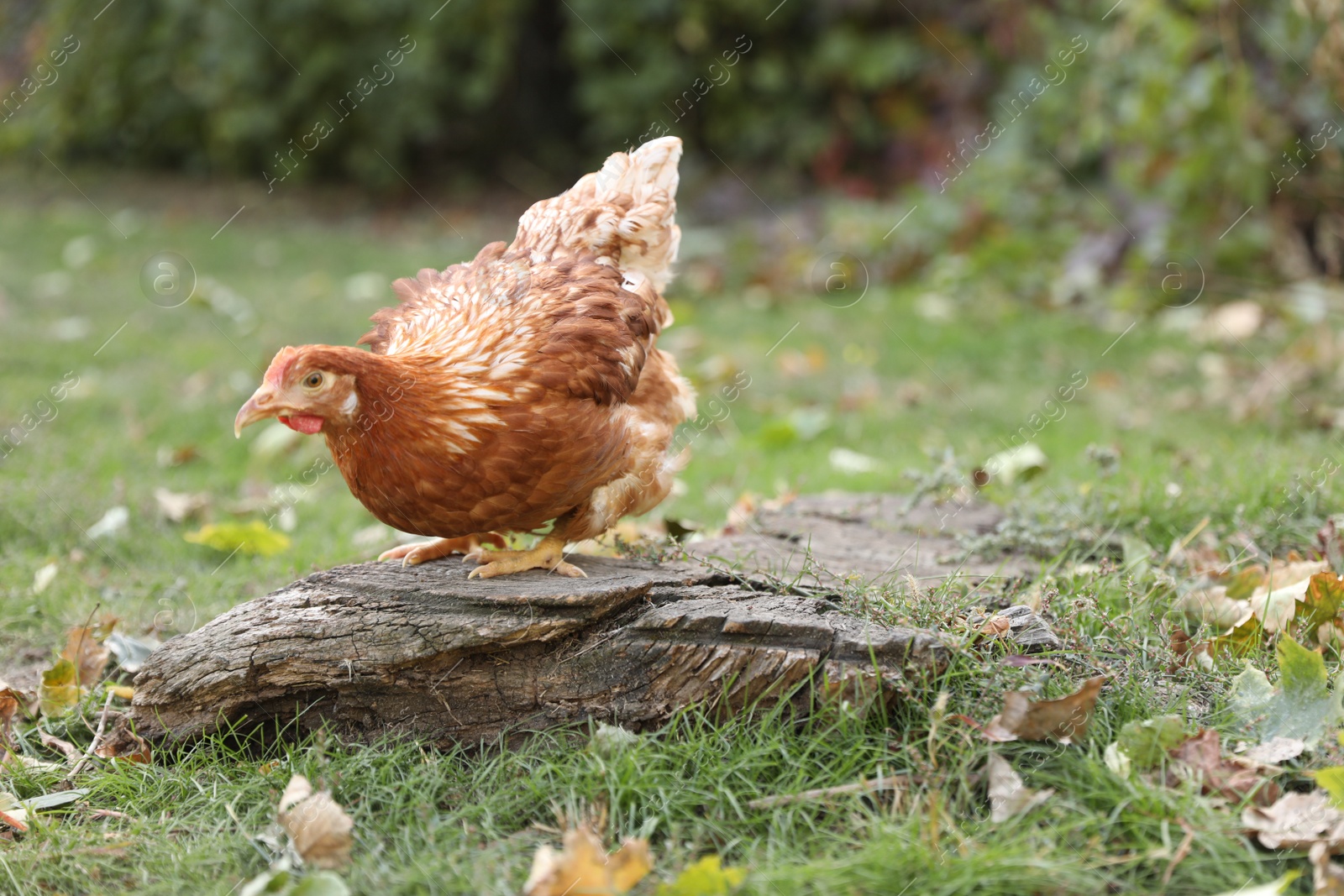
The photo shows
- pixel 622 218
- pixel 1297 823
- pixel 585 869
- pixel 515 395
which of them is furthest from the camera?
pixel 622 218

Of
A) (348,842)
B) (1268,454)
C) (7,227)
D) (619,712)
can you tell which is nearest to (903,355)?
(1268,454)

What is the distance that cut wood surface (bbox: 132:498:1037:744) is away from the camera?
100 inches

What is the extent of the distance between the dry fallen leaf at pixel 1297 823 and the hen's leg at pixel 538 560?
1470 mm

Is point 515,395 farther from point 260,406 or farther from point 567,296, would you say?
point 260,406

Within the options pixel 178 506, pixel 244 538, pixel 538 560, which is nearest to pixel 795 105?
pixel 178 506

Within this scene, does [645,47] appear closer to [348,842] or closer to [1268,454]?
[1268,454]

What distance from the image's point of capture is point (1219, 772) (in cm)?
230

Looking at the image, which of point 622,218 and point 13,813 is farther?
point 622,218

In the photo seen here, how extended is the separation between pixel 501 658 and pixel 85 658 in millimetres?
1236

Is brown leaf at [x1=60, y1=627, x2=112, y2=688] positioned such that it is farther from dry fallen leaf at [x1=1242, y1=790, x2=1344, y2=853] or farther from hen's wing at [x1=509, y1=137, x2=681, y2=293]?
dry fallen leaf at [x1=1242, y1=790, x2=1344, y2=853]

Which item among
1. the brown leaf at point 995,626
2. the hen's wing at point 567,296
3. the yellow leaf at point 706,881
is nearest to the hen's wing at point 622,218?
the hen's wing at point 567,296

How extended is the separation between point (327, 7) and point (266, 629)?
8.55 metres

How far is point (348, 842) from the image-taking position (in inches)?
89.1

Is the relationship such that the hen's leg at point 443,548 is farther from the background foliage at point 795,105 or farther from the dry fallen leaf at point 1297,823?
the background foliage at point 795,105
